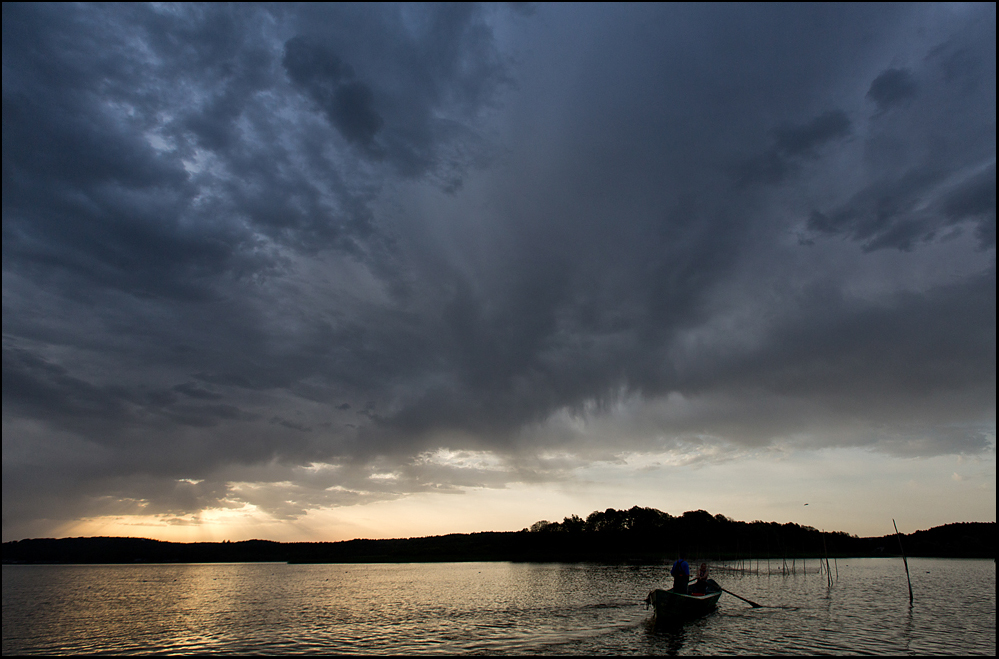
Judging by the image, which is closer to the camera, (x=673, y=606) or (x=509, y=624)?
(x=509, y=624)

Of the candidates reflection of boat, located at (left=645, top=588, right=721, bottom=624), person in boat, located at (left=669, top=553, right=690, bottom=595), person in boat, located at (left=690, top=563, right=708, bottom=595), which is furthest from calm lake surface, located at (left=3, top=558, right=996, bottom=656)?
person in boat, located at (left=669, top=553, right=690, bottom=595)

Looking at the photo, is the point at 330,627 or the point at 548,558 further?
the point at 548,558

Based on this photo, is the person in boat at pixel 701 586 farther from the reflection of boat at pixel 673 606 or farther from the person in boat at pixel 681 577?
the person in boat at pixel 681 577

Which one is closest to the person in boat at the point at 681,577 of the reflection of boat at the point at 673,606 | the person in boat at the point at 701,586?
the reflection of boat at the point at 673,606

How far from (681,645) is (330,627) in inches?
969

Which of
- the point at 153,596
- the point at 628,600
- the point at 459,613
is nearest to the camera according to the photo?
the point at 459,613

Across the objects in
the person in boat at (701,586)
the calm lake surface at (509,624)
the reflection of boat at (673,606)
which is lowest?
the calm lake surface at (509,624)

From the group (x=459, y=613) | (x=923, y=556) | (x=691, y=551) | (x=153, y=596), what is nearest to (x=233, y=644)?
(x=459, y=613)

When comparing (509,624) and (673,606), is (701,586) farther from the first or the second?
(509,624)

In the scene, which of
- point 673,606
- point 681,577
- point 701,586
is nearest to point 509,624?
point 673,606

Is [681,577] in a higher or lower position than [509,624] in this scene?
higher

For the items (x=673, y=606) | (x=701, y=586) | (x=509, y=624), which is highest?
(x=701, y=586)

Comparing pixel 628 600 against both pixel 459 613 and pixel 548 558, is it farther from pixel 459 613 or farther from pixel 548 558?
pixel 548 558

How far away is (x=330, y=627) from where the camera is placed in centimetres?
3794
